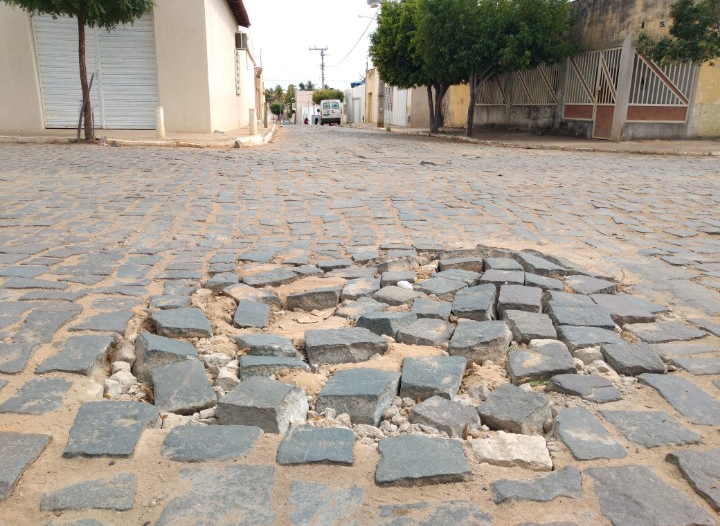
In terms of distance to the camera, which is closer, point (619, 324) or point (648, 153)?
point (619, 324)

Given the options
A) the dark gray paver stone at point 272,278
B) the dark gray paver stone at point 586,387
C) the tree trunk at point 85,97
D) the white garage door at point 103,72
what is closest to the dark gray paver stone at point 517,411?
the dark gray paver stone at point 586,387

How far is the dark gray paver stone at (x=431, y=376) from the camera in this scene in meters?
2.38

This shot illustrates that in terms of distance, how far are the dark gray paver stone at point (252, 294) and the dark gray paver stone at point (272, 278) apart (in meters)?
0.10

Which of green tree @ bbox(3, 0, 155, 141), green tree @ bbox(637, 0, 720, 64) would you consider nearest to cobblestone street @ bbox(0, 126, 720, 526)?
green tree @ bbox(3, 0, 155, 141)

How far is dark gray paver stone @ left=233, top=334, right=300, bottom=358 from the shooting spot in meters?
2.71

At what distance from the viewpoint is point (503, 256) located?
14.0 feet

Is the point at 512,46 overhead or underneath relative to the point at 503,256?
overhead

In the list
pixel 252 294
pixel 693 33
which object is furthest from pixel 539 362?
pixel 693 33

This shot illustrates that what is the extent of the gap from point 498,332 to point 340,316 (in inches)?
34.7

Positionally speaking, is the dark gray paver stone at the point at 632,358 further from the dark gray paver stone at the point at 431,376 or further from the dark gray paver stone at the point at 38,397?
the dark gray paver stone at the point at 38,397

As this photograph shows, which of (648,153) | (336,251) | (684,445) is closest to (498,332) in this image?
(684,445)

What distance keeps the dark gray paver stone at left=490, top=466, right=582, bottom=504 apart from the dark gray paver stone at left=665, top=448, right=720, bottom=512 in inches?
13.4

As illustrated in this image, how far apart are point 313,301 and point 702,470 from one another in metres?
2.13

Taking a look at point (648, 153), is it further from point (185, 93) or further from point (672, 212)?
point (185, 93)
